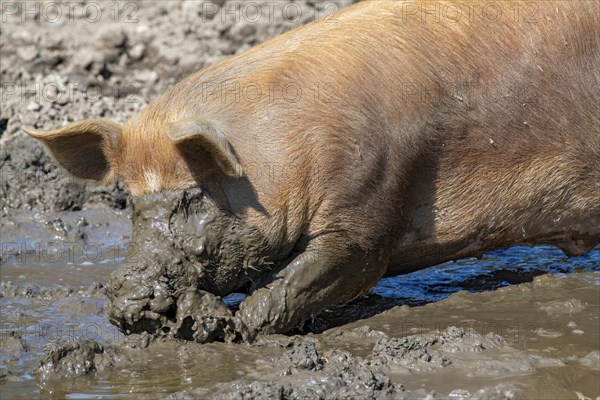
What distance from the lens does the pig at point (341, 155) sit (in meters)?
6.08

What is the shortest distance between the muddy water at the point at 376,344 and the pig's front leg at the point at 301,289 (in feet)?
0.35

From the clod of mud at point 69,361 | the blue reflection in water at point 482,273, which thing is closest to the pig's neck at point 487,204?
the blue reflection in water at point 482,273

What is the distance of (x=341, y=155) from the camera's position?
6.08m

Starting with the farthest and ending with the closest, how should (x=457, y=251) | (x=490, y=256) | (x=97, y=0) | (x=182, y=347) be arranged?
(x=97, y=0) → (x=490, y=256) → (x=457, y=251) → (x=182, y=347)

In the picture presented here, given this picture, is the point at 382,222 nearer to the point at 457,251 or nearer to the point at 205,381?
the point at 457,251

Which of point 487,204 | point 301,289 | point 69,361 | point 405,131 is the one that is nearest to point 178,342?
point 69,361

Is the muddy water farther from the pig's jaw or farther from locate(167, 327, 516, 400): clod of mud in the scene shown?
the pig's jaw

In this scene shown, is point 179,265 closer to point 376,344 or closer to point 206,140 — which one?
point 206,140

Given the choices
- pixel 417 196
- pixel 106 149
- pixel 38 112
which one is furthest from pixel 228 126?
pixel 38 112

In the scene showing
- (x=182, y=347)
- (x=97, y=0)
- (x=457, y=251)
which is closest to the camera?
(x=182, y=347)

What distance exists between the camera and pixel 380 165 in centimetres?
619

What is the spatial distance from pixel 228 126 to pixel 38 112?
452 centimetres

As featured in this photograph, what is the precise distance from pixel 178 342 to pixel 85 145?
1231 mm

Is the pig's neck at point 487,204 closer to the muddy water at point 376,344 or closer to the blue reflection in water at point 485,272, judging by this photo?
the muddy water at point 376,344
